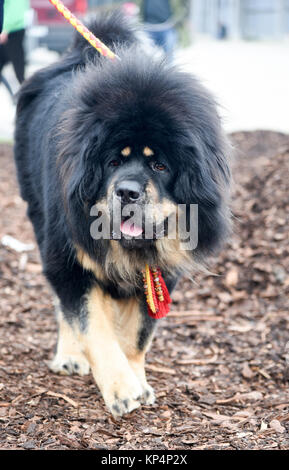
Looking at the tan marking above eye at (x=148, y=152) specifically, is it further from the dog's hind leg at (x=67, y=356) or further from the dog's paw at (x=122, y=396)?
the dog's hind leg at (x=67, y=356)

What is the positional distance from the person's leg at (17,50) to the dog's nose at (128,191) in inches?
194

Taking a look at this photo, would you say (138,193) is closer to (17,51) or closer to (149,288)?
(149,288)

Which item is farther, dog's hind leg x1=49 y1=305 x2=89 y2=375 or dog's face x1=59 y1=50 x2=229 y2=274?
dog's hind leg x1=49 y1=305 x2=89 y2=375

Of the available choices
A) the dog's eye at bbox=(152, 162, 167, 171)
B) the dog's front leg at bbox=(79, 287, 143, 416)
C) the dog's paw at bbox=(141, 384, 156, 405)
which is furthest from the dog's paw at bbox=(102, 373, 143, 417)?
the dog's eye at bbox=(152, 162, 167, 171)

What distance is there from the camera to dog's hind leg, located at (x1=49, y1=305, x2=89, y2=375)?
4.11m

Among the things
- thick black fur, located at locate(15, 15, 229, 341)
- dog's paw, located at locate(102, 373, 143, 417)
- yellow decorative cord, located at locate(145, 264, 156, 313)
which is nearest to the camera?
thick black fur, located at locate(15, 15, 229, 341)

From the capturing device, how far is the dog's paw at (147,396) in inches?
147

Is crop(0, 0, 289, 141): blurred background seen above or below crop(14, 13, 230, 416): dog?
below

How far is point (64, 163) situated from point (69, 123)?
0.20 m

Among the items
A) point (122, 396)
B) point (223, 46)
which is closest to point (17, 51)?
point (122, 396)

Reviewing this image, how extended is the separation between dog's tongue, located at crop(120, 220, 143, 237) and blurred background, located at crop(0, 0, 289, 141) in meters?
0.78

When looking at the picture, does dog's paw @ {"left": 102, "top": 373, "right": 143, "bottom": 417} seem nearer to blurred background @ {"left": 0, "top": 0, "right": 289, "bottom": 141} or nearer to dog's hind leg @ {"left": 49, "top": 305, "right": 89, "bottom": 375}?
dog's hind leg @ {"left": 49, "top": 305, "right": 89, "bottom": 375}

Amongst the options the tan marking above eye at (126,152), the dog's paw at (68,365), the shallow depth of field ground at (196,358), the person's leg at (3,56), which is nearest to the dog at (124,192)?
the tan marking above eye at (126,152)
